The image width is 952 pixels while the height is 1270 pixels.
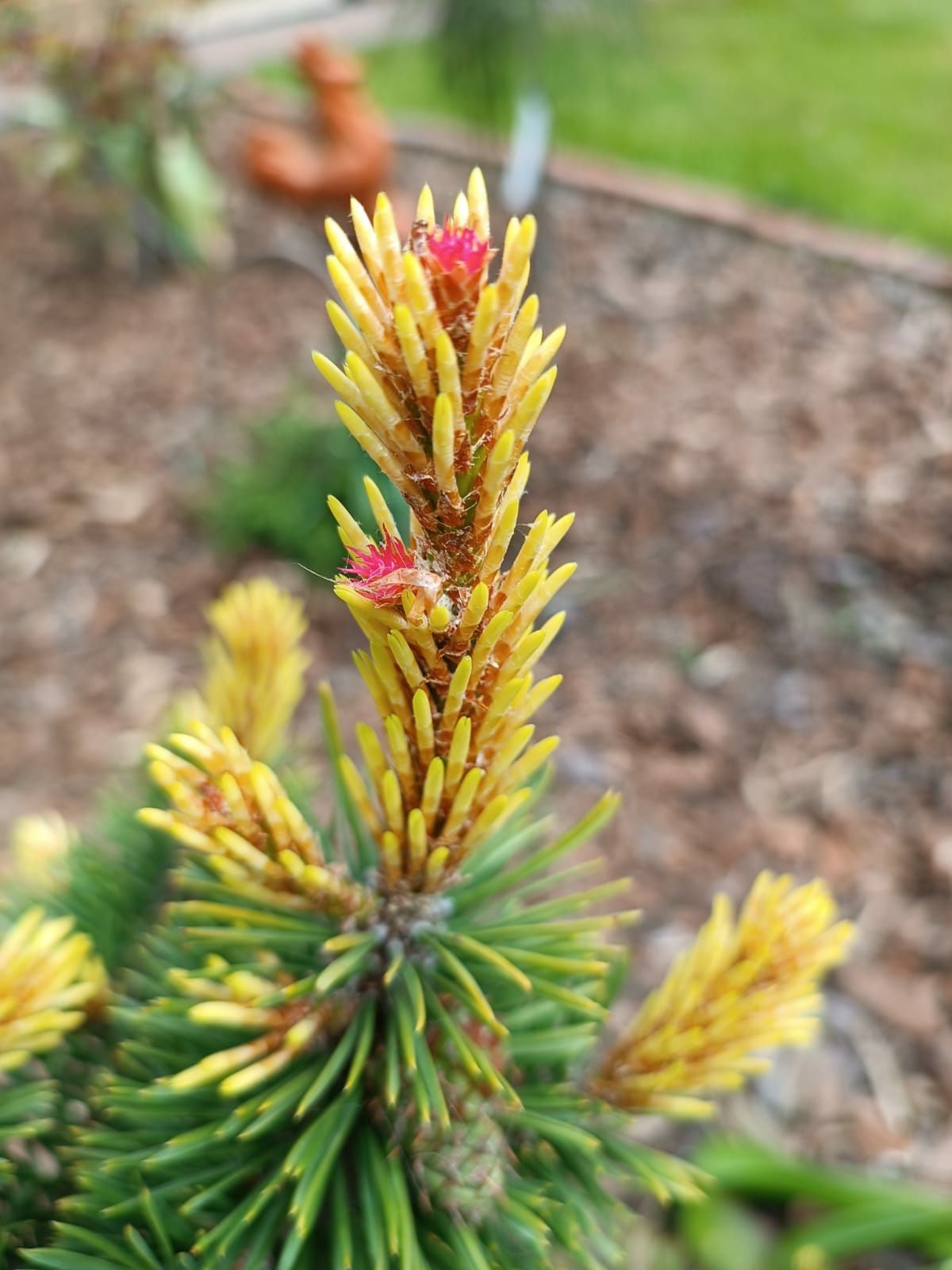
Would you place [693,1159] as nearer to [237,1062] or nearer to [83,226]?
[237,1062]

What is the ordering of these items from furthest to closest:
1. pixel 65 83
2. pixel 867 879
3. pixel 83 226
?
pixel 83 226, pixel 65 83, pixel 867 879

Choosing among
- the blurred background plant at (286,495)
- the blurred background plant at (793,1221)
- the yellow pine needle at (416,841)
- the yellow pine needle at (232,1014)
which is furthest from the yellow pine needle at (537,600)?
the blurred background plant at (286,495)

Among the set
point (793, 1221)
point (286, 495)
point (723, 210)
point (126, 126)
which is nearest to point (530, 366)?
point (793, 1221)

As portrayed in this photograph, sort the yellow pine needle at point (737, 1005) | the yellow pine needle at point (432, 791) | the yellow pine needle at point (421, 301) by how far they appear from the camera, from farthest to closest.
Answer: the yellow pine needle at point (737, 1005)
the yellow pine needle at point (432, 791)
the yellow pine needle at point (421, 301)

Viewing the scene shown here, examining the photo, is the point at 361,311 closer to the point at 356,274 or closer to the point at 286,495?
the point at 356,274

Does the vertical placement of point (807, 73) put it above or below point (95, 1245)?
above

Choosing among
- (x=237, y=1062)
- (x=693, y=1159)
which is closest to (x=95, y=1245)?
(x=237, y=1062)

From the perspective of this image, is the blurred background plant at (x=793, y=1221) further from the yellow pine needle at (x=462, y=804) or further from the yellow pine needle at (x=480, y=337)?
the yellow pine needle at (x=480, y=337)
